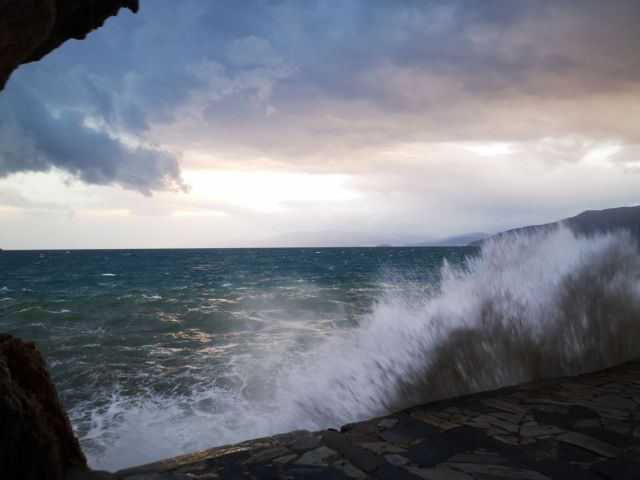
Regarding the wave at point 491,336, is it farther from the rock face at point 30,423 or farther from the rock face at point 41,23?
the rock face at point 41,23

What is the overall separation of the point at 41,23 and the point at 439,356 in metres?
5.06

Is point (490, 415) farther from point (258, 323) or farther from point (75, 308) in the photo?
point (75, 308)

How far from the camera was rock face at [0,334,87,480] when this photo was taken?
244 cm

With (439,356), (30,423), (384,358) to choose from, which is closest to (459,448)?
(439,356)

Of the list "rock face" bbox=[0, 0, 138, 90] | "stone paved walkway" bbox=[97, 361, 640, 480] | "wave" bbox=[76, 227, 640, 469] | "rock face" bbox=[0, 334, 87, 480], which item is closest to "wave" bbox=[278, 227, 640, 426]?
"wave" bbox=[76, 227, 640, 469]

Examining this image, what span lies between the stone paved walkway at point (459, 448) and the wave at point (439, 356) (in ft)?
2.34

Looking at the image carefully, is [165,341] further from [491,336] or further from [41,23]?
[41,23]

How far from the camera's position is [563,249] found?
7.54m

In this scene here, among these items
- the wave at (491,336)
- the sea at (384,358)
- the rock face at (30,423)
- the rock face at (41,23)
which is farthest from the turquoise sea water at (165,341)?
the rock face at (41,23)

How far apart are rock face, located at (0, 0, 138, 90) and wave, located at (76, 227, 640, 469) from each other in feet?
14.6

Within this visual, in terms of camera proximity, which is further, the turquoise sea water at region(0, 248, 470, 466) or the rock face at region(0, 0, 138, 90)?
the turquoise sea water at region(0, 248, 470, 466)

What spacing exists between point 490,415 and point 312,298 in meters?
15.3

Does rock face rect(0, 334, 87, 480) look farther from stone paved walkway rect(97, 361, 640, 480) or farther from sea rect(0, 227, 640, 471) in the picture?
sea rect(0, 227, 640, 471)

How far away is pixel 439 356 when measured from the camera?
4.93 metres
